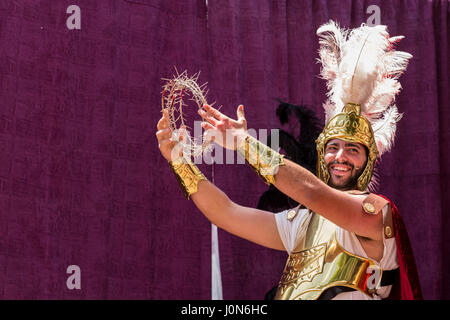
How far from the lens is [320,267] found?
7.22 ft

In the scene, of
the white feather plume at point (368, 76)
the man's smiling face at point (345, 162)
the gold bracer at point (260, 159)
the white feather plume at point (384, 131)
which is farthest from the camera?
the white feather plume at point (384, 131)

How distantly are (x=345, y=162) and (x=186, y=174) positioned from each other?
501 millimetres

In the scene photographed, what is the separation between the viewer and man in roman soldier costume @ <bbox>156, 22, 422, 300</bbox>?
199cm

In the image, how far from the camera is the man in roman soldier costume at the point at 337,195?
1991 millimetres

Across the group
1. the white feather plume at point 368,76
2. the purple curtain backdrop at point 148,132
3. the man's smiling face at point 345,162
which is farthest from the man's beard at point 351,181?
the purple curtain backdrop at point 148,132

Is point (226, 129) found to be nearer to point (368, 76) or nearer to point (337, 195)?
point (337, 195)

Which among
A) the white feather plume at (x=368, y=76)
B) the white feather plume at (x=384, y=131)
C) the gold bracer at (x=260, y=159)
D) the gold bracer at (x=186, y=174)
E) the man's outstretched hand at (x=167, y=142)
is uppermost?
the white feather plume at (x=368, y=76)

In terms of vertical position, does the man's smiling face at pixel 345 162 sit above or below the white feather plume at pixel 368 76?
below

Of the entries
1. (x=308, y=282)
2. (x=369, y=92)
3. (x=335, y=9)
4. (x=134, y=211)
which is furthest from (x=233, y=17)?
(x=308, y=282)

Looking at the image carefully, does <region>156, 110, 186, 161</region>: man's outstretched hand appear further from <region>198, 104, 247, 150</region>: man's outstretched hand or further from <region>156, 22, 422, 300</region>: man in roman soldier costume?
<region>198, 104, 247, 150</region>: man's outstretched hand

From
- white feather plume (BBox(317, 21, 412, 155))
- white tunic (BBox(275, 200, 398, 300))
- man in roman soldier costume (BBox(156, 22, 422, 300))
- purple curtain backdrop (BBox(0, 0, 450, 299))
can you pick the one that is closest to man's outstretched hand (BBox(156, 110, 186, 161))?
man in roman soldier costume (BBox(156, 22, 422, 300))

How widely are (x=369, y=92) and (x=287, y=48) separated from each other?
1.37m

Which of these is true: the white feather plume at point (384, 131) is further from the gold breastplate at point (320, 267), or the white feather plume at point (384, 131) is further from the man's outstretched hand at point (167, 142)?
the man's outstretched hand at point (167, 142)

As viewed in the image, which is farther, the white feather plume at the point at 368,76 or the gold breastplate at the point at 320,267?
the white feather plume at the point at 368,76
